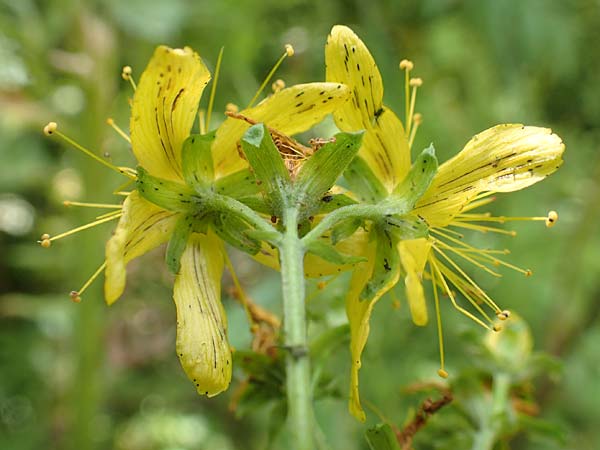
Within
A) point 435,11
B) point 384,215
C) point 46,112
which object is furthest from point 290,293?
point 46,112

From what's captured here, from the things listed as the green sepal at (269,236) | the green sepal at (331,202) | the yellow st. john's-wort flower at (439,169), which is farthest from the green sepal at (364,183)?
the green sepal at (269,236)

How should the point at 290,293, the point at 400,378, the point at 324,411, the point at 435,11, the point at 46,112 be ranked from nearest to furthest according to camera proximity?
the point at 290,293, the point at 324,411, the point at 400,378, the point at 435,11, the point at 46,112

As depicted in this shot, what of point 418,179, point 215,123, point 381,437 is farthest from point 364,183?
point 215,123

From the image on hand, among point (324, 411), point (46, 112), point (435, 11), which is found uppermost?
point (435, 11)

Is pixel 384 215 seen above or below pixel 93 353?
above

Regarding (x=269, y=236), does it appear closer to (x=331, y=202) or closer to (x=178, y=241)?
(x=331, y=202)

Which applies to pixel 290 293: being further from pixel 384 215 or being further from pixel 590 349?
pixel 590 349

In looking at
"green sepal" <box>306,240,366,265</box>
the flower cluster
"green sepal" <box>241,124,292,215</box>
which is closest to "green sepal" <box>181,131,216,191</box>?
the flower cluster

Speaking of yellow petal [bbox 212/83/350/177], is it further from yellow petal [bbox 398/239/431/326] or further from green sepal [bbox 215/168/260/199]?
yellow petal [bbox 398/239/431/326]
